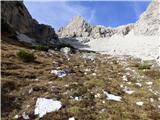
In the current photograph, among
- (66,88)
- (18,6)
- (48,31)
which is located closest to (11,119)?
(66,88)

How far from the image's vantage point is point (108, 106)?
672 inches

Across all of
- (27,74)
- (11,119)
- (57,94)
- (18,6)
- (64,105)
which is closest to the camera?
(11,119)

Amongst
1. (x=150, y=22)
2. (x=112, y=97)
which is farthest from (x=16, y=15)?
(x=150, y=22)

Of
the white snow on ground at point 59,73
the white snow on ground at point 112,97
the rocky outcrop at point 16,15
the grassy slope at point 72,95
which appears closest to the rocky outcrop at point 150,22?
the rocky outcrop at point 16,15

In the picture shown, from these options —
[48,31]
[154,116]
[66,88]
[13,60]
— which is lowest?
[154,116]

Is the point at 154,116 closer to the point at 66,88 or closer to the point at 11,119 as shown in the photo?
the point at 66,88

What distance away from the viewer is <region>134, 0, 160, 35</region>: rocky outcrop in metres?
165

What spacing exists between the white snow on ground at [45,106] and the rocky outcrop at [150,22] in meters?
147

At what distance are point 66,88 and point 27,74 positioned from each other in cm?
363

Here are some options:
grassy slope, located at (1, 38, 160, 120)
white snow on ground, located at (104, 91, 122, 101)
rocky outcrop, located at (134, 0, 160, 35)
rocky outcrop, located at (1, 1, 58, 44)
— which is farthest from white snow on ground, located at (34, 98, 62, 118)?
rocky outcrop, located at (134, 0, 160, 35)

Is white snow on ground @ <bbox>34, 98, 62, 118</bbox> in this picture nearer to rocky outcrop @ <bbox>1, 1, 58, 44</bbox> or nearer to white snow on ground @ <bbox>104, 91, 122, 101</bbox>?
white snow on ground @ <bbox>104, 91, 122, 101</bbox>

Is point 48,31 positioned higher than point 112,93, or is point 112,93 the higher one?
point 48,31

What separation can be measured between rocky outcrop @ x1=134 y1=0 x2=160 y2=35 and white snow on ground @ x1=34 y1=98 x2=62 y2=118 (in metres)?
147

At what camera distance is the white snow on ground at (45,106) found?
15.7m
